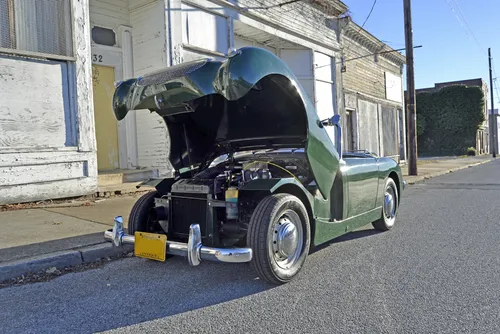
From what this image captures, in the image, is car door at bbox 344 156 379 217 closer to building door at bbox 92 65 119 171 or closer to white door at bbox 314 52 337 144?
building door at bbox 92 65 119 171

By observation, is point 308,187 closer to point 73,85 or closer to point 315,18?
point 73,85

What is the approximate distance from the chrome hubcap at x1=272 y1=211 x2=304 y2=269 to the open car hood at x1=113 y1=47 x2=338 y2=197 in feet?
1.76

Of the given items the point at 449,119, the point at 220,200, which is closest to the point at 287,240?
the point at 220,200

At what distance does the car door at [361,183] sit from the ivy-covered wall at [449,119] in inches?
1584

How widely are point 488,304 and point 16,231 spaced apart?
5.60 m

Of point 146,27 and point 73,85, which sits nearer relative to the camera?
point 73,85

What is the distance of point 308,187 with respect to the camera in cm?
457

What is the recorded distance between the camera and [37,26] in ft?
26.2

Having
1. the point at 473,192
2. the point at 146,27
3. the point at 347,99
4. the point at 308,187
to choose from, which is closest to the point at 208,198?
the point at 308,187

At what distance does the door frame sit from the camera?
34.5 feet

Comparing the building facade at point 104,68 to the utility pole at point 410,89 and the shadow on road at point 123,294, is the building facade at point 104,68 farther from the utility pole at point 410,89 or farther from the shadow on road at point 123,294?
the shadow on road at point 123,294

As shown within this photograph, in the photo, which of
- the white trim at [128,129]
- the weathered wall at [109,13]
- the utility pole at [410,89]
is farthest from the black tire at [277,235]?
the utility pole at [410,89]

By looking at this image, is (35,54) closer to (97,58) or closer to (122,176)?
(97,58)

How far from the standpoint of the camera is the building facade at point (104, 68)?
7758mm
